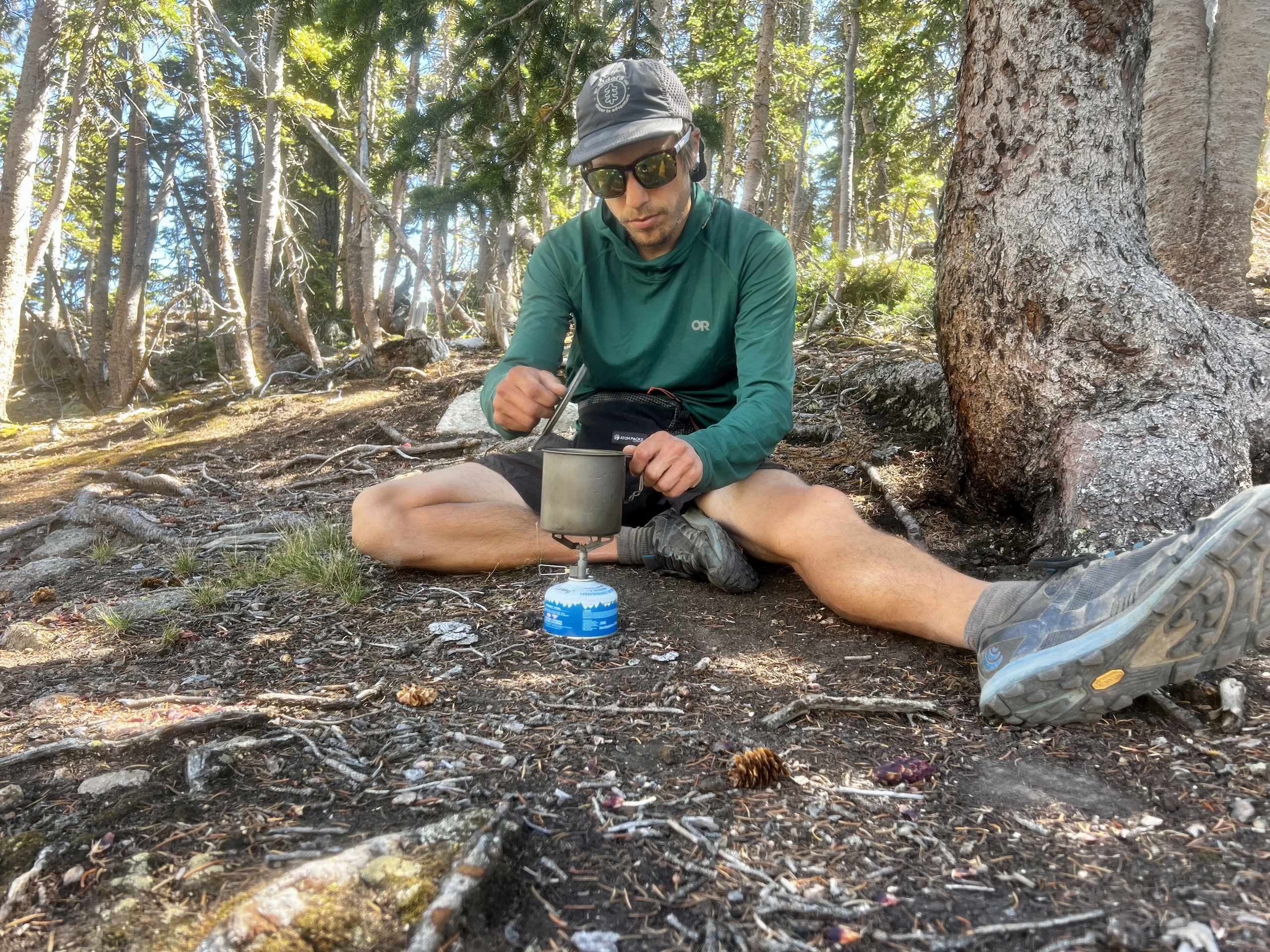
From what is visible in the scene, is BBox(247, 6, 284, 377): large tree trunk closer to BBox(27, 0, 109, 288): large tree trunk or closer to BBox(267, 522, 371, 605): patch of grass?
BBox(27, 0, 109, 288): large tree trunk

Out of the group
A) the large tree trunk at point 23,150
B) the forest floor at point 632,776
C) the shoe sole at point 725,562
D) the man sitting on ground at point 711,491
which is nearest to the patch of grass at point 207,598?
the forest floor at point 632,776

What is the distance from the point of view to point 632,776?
174 cm

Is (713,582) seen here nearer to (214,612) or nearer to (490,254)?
(214,612)

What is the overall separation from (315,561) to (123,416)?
37.1 feet

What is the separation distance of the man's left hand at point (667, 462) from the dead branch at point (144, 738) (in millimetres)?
1260

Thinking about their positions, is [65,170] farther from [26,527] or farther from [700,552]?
[700,552]

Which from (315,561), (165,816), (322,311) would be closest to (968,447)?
(315,561)

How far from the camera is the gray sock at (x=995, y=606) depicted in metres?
2.15

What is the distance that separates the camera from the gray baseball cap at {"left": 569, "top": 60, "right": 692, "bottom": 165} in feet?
9.28

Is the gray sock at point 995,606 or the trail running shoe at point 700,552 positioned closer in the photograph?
the gray sock at point 995,606

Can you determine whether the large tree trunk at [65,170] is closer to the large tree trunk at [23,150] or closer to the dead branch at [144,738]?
the large tree trunk at [23,150]

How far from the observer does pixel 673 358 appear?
326 cm

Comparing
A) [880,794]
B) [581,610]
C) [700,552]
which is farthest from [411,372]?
[880,794]

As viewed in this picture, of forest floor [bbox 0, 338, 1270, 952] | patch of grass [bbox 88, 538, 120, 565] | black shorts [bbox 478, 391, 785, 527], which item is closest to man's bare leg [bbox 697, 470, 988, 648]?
forest floor [bbox 0, 338, 1270, 952]
